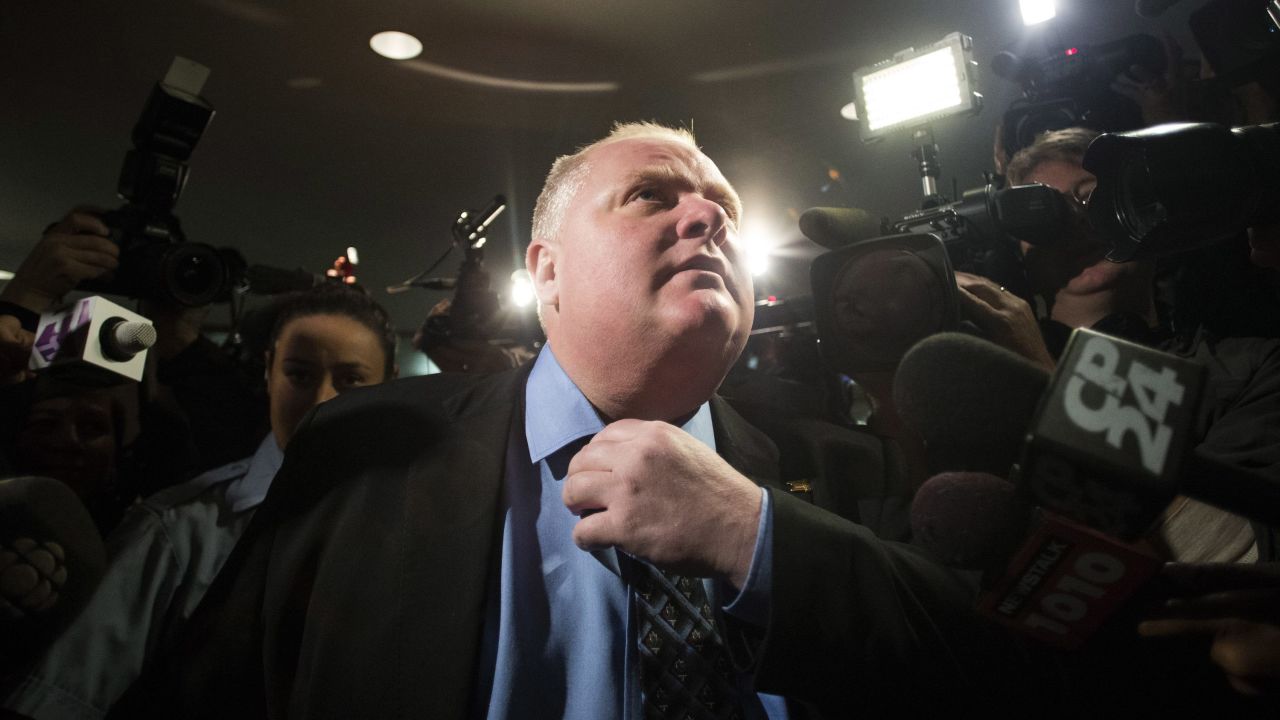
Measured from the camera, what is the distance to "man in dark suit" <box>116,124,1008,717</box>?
639mm

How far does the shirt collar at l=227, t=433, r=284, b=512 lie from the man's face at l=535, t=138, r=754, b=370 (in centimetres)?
93

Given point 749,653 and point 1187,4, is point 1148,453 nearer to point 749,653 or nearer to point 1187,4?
point 749,653

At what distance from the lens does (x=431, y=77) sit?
3.06 meters

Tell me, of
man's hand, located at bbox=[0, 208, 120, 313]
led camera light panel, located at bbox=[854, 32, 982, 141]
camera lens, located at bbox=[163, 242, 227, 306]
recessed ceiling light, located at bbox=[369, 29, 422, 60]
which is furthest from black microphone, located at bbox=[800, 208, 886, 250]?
recessed ceiling light, located at bbox=[369, 29, 422, 60]

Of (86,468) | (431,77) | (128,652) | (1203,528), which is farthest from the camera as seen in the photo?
(431,77)

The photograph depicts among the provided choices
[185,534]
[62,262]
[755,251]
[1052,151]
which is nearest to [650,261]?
[755,251]

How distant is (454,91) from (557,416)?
2.83 meters

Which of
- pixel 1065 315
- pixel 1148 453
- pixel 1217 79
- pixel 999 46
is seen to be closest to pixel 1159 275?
pixel 1065 315

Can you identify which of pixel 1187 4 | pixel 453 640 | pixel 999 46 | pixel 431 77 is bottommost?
pixel 453 640

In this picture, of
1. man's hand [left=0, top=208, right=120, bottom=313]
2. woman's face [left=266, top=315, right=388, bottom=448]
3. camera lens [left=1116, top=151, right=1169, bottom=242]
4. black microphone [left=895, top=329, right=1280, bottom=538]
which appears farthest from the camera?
woman's face [left=266, top=315, right=388, bottom=448]

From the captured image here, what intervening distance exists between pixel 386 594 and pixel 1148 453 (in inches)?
32.8

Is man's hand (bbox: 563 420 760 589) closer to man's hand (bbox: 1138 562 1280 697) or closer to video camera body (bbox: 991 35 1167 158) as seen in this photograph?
man's hand (bbox: 1138 562 1280 697)

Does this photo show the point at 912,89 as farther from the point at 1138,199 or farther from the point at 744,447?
the point at 744,447

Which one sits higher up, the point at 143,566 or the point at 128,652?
the point at 143,566
